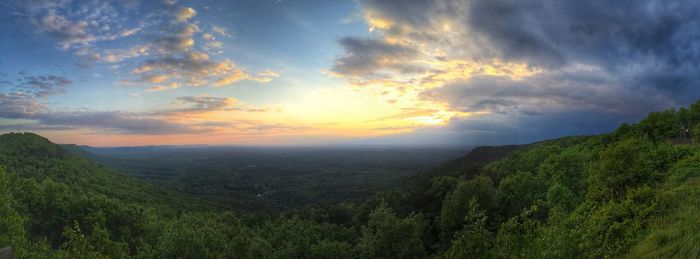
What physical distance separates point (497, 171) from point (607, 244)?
5974cm

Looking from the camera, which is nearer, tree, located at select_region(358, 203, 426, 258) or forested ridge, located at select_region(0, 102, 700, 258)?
forested ridge, located at select_region(0, 102, 700, 258)

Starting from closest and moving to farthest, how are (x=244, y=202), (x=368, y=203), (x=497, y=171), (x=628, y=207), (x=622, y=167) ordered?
(x=628, y=207) < (x=622, y=167) < (x=497, y=171) < (x=368, y=203) < (x=244, y=202)

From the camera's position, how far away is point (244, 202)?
158875 mm

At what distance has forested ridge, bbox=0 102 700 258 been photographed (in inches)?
579

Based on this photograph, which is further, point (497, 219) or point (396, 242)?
point (497, 219)

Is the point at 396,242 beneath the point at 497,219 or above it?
beneath

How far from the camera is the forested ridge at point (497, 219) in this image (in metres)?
14.7

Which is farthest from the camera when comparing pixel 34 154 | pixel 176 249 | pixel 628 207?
pixel 34 154

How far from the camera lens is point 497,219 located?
41562 millimetres

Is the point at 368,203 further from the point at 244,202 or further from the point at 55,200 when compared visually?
the point at 244,202

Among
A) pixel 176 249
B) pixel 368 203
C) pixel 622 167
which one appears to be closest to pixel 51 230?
pixel 176 249

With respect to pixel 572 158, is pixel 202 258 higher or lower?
lower

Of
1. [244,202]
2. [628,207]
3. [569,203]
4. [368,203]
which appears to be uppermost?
[628,207]

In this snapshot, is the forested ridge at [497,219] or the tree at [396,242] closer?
the forested ridge at [497,219]
